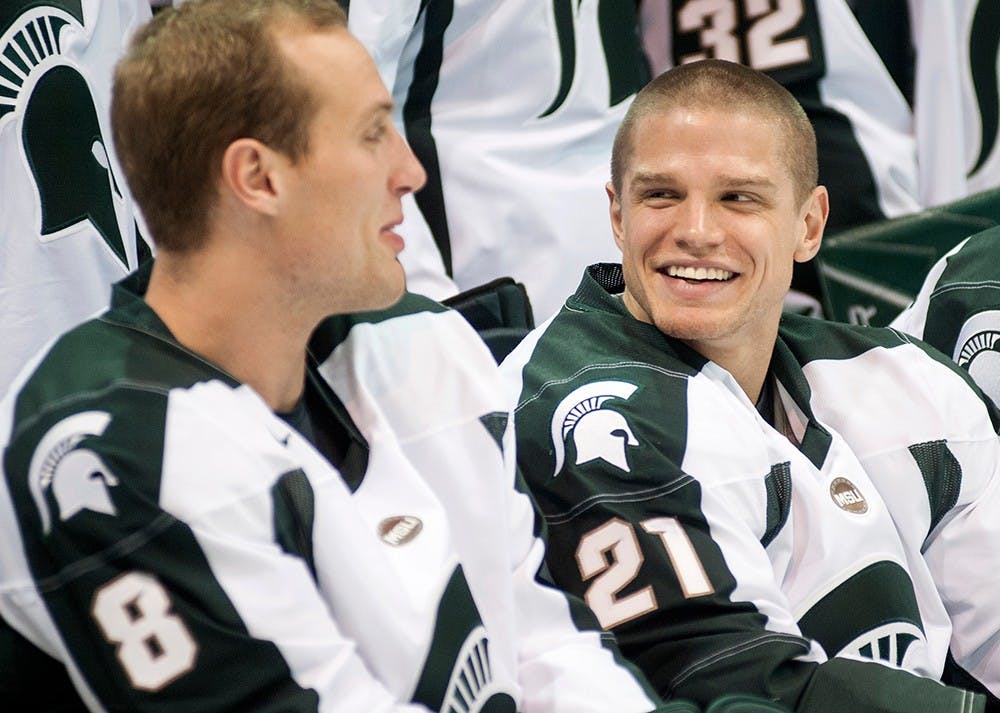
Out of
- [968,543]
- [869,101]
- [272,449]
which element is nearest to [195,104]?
[272,449]

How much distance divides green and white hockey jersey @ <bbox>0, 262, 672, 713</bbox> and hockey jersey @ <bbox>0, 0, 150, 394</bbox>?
2.04ft

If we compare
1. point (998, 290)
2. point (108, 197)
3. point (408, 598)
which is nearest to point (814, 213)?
point (998, 290)

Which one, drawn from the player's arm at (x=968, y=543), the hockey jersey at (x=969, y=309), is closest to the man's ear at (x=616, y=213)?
the player's arm at (x=968, y=543)

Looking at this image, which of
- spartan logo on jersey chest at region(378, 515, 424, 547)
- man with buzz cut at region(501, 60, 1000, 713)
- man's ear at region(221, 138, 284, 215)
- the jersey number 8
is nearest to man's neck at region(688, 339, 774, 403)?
man with buzz cut at region(501, 60, 1000, 713)

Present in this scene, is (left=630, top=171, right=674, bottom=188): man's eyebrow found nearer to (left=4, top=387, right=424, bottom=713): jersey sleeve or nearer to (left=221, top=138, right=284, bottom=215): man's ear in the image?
(left=221, top=138, right=284, bottom=215): man's ear

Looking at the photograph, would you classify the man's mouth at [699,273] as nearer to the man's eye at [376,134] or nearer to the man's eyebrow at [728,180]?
the man's eyebrow at [728,180]

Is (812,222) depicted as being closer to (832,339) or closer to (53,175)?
(832,339)

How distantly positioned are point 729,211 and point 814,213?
0.19 m

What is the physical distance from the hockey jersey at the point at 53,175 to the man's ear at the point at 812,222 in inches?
36.0

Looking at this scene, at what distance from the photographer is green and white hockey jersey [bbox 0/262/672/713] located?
1222mm

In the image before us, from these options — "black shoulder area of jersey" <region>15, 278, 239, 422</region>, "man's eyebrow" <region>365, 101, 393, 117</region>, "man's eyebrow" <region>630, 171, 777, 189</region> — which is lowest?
"man's eyebrow" <region>630, 171, 777, 189</region>

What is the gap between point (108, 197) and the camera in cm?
209

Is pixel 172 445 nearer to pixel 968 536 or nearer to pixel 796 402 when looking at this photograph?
pixel 796 402

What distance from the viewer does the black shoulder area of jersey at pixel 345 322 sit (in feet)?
5.13
